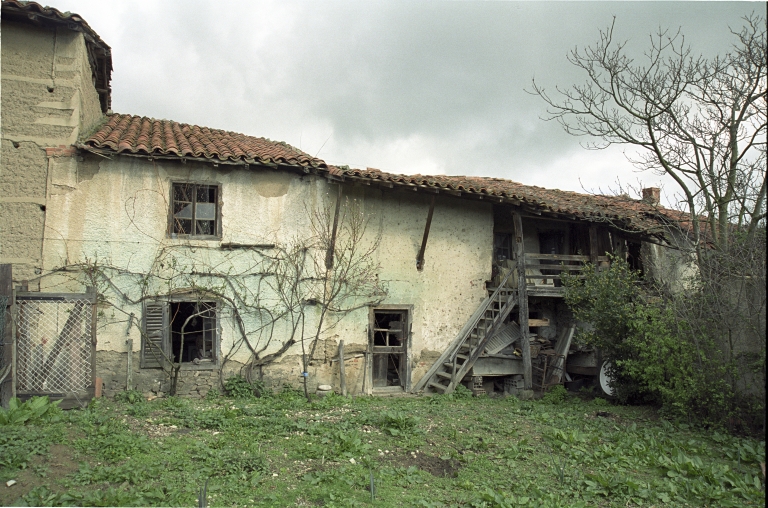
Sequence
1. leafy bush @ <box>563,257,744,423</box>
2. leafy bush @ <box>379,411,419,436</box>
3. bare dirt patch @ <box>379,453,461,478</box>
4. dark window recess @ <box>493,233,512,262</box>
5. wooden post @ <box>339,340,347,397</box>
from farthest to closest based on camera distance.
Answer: dark window recess @ <box>493,233,512,262</box>, wooden post @ <box>339,340,347,397</box>, leafy bush @ <box>563,257,744,423</box>, leafy bush @ <box>379,411,419,436</box>, bare dirt patch @ <box>379,453,461,478</box>

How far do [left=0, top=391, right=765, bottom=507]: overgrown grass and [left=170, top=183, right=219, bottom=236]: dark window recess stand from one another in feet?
11.2

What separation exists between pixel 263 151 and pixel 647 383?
29.0 feet

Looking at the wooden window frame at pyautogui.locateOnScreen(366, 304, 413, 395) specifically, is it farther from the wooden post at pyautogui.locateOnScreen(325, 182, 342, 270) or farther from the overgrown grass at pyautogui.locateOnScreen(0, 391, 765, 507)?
the overgrown grass at pyautogui.locateOnScreen(0, 391, 765, 507)

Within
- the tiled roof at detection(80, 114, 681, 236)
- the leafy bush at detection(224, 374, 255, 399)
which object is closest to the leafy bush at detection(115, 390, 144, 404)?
the leafy bush at detection(224, 374, 255, 399)

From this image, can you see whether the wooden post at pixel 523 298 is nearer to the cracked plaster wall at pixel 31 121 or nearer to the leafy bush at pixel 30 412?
the leafy bush at pixel 30 412

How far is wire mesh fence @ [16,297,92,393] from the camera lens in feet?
26.7

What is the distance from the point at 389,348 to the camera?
39.2ft

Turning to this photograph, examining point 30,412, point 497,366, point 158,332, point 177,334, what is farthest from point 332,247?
point 30,412

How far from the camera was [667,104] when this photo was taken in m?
10.9

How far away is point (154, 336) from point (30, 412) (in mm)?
3167

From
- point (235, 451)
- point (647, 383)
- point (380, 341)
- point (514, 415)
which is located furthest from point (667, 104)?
point (235, 451)

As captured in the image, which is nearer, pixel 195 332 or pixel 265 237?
pixel 195 332

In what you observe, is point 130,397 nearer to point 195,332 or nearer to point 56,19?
point 195,332

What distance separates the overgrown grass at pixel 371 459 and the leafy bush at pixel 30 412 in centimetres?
13
